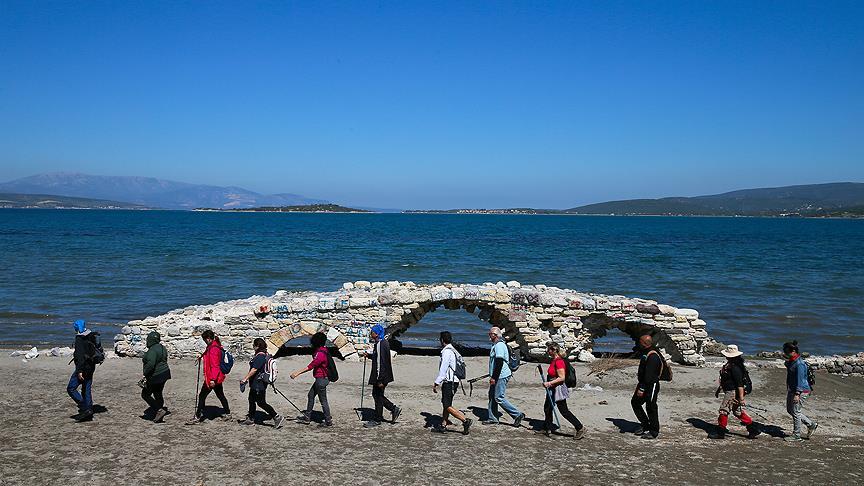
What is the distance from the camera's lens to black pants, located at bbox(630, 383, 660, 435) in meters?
9.04

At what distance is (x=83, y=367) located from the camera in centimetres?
914

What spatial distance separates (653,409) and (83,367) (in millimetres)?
8632

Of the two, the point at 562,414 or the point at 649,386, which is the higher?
the point at 649,386

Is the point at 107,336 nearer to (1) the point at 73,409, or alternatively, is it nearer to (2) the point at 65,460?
(1) the point at 73,409

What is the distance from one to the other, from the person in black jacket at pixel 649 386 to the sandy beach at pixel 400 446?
0.87 feet

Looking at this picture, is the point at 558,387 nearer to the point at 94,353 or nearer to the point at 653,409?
the point at 653,409

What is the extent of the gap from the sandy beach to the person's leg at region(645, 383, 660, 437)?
0.77ft

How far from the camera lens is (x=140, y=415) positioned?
388 inches

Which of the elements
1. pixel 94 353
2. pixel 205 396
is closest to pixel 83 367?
pixel 94 353

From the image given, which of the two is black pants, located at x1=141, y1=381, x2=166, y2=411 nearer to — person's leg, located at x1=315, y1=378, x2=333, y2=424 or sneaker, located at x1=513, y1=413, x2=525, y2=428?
person's leg, located at x1=315, y1=378, x2=333, y2=424

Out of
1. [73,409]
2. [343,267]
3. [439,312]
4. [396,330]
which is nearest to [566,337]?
[396,330]

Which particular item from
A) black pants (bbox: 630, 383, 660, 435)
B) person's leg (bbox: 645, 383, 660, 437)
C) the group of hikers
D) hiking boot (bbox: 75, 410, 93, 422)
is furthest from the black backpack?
hiking boot (bbox: 75, 410, 93, 422)

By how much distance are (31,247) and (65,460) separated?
47.6 metres

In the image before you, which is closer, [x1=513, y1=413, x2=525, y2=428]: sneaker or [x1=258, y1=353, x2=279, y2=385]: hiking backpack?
[x1=258, y1=353, x2=279, y2=385]: hiking backpack
